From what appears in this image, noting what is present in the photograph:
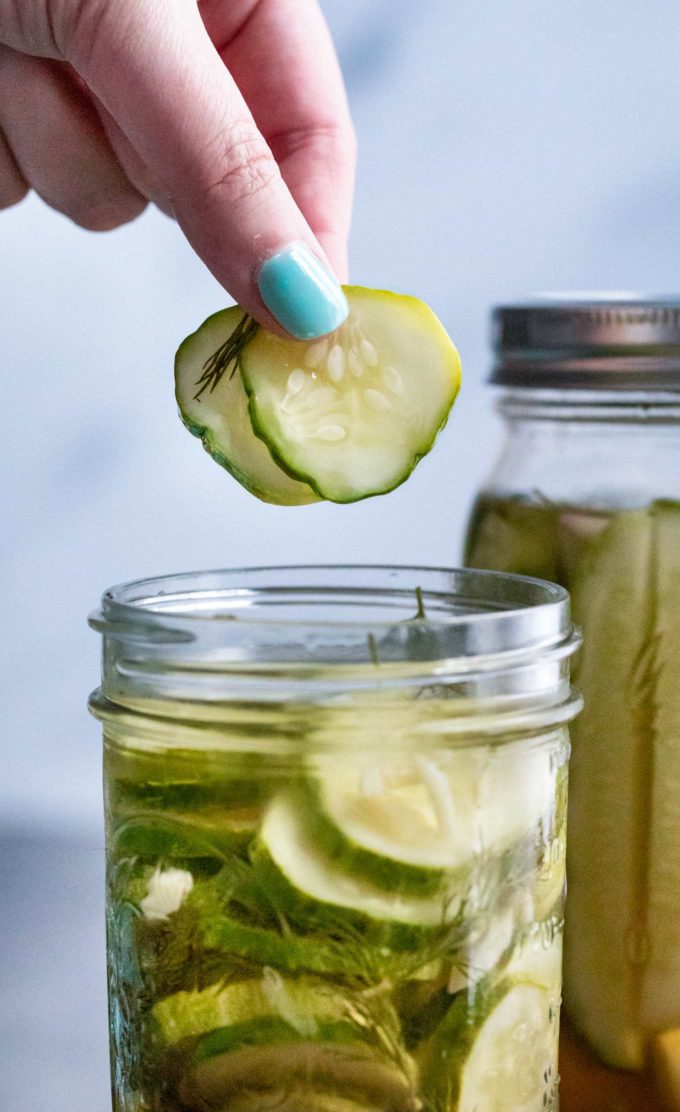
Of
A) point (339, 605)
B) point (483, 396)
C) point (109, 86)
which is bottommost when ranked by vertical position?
point (339, 605)

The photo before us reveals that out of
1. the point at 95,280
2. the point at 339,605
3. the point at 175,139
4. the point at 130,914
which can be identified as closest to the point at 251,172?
the point at 175,139

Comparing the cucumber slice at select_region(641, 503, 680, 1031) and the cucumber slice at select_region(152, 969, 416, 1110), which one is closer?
the cucumber slice at select_region(152, 969, 416, 1110)

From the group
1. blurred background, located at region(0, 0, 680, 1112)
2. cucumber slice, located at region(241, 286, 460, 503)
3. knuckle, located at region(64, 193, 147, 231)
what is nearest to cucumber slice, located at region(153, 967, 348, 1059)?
cucumber slice, located at region(241, 286, 460, 503)

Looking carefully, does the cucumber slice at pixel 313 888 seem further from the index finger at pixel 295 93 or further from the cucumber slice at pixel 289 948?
the index finger at pixel 295 93

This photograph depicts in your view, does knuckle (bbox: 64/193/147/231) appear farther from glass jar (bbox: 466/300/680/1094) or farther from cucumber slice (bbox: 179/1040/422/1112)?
cucumber slice (bbox: 179/1040/422/1112)

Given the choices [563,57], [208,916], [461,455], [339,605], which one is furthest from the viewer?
[461,455]

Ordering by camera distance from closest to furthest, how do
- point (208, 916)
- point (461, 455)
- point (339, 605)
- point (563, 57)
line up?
point (208, 916), point (339, 605), point (563, 57), point (461, 455)

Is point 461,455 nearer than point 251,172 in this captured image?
No

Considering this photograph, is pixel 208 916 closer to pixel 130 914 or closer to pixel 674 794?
pixel 130 914
